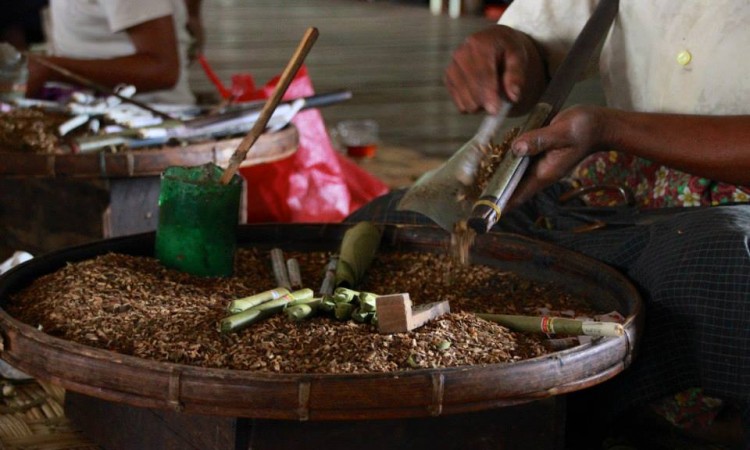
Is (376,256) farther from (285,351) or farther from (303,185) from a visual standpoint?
(303,185)

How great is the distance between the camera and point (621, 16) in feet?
7.16

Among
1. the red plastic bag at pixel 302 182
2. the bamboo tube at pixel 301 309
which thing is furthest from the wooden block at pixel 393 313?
the red plastic bag at pixel 302 182

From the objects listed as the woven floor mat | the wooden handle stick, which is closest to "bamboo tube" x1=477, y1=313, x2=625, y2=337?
the woven floor mat

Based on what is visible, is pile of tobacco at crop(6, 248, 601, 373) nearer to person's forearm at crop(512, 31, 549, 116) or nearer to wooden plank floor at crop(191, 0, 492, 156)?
person's forearm at crop(512, 31, 549, 116)

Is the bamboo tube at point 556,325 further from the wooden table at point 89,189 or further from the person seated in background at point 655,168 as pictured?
the wooden table at point 89,189

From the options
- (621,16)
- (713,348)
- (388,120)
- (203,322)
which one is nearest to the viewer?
(203,322)

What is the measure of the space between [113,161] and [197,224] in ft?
1.99

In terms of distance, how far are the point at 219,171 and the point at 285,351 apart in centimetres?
57

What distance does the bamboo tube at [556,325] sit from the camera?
4.90 ft

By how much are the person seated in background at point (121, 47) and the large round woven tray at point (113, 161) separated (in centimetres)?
79

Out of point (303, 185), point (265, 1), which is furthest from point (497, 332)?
point (265, 1)

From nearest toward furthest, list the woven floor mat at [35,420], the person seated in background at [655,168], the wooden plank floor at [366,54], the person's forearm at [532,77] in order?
the person seated in background at [655,168], the woven floor mat at [35,420], the person's forearm at [532,77], the wooden plank floor at [366,54]

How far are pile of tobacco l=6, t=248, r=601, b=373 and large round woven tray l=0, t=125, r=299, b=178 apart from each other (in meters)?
0.53

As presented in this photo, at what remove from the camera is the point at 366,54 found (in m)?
9.10
